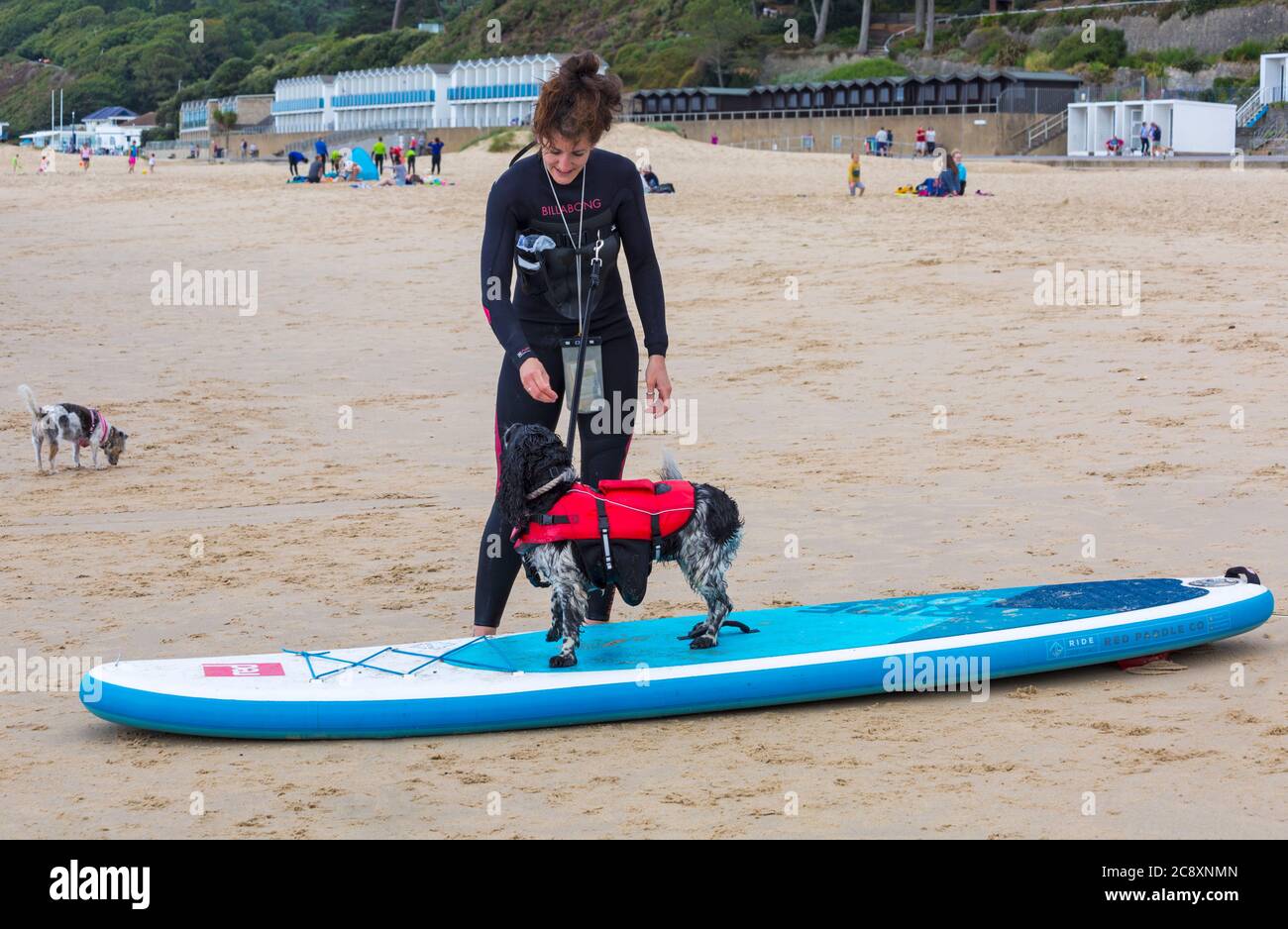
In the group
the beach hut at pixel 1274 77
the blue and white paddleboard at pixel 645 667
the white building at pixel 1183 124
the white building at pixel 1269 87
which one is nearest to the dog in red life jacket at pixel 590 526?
the blue and white paddleboard at pixel 645 667

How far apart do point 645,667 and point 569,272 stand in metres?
1.34

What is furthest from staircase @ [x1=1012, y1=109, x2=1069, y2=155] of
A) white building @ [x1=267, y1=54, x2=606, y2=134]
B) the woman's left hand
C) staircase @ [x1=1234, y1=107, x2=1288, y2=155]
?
the woman's left hand

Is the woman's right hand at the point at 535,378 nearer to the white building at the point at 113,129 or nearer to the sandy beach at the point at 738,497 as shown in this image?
the sandy beach at the point at 738,497

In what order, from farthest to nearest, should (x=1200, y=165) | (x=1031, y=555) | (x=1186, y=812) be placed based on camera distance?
(x=1200, y=165) < (x=1031, y=555) < (x=1186, y=812)

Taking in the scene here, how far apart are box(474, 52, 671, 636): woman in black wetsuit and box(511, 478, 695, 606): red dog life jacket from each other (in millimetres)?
374

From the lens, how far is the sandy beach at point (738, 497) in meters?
3.75

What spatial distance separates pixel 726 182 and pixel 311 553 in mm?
22827

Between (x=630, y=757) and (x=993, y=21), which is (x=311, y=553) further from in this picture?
(x=993, y=21)

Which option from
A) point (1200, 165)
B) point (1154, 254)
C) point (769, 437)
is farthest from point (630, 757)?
point (1200, 165)

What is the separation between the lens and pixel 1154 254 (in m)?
14.5

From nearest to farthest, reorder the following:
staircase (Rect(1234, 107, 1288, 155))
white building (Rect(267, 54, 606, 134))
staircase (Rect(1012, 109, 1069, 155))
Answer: staircase (Rect(1234, 107, 1288, 155))
staircase (Rect(1012, 109, 1069, 155))
white building (Rect(267, 54, 606, 134))

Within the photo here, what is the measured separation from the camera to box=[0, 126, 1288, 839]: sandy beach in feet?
12.3

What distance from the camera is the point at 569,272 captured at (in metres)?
4.68

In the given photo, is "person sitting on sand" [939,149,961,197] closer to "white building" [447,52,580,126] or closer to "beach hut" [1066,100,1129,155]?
"beach hut" [1066,100,1129,155]
